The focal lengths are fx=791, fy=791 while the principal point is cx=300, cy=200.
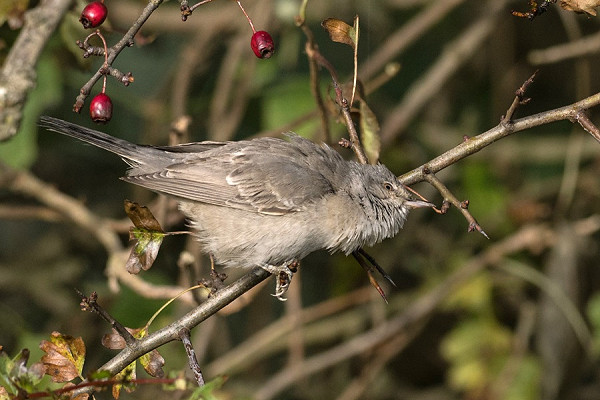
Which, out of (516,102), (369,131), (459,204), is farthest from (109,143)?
(516,102)

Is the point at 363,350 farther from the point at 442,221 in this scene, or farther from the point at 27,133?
the point at 27,133

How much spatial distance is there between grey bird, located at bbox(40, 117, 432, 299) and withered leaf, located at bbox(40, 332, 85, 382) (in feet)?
3.95

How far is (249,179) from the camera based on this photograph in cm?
407

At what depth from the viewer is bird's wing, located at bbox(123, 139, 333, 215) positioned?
12.9 ft

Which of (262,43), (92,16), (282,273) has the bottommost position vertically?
(282,273)

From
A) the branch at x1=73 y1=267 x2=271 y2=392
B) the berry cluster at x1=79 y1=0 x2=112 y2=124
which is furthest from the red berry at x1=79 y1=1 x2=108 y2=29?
the branch at x1=73 y1=267 x2=271 y2=392

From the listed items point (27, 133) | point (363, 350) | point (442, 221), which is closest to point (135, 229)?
point (27, 133)

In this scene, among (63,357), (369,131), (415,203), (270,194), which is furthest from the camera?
(270,194)

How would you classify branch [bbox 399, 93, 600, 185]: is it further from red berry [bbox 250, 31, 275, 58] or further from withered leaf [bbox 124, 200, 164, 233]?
withered leaf [bbox 124, 200, 164, 233]

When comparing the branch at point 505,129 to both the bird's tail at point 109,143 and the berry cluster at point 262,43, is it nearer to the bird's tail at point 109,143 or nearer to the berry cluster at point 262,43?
the berry cluster at point 262,43

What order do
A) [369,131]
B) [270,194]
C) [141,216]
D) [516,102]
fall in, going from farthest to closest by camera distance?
[270,194] < [369,131] < [141,216] < [516,102]

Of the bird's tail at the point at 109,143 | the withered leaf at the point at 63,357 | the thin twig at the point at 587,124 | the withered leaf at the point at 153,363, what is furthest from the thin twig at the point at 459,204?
the bird's tail at the point at 109,143

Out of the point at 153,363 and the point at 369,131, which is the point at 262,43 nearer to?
the point at 369,131

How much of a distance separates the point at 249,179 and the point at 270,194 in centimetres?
17
